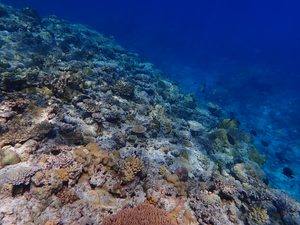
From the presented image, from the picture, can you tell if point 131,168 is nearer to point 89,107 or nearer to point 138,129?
point 138,129

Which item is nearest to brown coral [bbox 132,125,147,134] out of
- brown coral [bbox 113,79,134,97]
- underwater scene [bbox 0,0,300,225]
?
underwater scene [bbox 0,0,300,225]

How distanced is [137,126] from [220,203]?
4.40 meters

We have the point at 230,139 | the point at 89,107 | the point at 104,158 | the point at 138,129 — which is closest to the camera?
the point at 104,158

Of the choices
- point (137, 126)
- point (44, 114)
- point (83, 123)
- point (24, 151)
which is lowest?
point (24, 151)

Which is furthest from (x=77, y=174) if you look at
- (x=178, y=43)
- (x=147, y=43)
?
(x=178, y=43)

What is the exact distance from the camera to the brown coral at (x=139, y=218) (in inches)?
107

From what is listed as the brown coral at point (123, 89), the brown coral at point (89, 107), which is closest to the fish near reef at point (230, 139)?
the brown coral at point (123, 89)

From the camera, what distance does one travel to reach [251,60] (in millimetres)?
58906

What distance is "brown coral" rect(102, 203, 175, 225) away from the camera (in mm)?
2715

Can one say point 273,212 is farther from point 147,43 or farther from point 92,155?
point 147,43

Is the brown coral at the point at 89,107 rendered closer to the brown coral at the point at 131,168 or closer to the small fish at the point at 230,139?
the brown coral at the point at 131,168

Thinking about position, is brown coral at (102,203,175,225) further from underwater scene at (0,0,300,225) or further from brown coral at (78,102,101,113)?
brown coral at (78,102,101,113)

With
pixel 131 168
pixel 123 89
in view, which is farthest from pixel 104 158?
pixel 123 89

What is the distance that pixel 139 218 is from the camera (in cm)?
280
